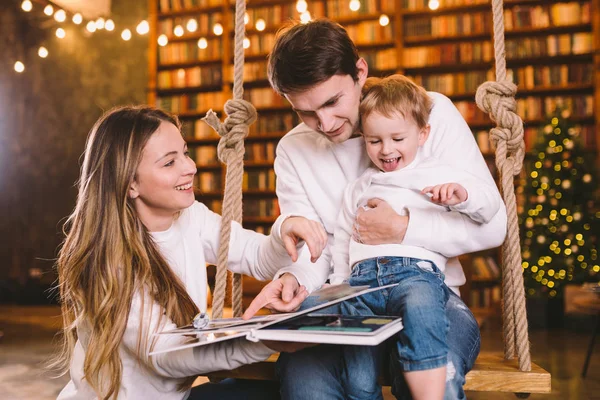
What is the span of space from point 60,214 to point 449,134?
6.57m

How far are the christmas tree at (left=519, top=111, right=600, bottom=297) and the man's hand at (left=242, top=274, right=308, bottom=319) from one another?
13.1 ft

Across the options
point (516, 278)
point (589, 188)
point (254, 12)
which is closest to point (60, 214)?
point (254, 12)

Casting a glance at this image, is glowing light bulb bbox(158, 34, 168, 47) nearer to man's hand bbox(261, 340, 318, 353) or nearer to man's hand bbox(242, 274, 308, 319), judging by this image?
man's hand bbox(242, 274, 308, 319)

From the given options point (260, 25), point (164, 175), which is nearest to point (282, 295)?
point (164, 175)

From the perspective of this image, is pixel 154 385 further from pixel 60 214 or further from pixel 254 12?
pixel 60 214

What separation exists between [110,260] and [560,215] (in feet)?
14.2

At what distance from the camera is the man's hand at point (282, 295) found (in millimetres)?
1263

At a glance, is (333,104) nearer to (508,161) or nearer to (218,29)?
(508,161)

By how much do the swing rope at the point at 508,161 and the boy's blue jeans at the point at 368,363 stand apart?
18 cm

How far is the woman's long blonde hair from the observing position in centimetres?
130

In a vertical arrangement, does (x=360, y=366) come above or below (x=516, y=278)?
below

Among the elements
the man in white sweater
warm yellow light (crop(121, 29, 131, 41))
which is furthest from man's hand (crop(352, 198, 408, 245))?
warm yellow light (crop(121, 29, 131, 41))

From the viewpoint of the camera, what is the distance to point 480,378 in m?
1.25

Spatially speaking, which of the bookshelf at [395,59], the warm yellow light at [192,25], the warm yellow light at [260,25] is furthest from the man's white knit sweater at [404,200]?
the warm yellow light at [192,25]
